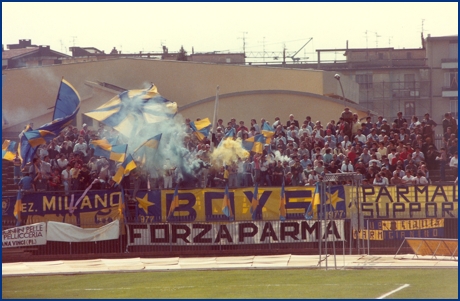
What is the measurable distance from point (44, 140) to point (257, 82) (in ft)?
61.4

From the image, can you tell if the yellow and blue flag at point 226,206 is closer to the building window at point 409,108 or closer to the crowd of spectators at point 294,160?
the crowd of spectators at point 294,160

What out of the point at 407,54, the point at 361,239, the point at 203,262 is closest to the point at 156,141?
the point at 203,262

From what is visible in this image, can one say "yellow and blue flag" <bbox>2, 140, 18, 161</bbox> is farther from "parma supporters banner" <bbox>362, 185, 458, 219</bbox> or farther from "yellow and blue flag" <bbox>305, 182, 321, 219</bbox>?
"parma supporters banner" <bbox>362, 185, 458, 219</bbox>

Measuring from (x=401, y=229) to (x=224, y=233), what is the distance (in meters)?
5.72

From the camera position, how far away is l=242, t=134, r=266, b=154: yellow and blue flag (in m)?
32.6

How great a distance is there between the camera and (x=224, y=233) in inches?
1174

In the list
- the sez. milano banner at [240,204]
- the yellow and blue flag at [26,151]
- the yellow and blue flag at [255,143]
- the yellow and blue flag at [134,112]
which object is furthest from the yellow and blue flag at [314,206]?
the yellow and blue flag at [26,151]

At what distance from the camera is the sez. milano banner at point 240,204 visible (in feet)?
94.2

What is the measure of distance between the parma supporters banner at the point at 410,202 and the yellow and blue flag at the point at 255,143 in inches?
199

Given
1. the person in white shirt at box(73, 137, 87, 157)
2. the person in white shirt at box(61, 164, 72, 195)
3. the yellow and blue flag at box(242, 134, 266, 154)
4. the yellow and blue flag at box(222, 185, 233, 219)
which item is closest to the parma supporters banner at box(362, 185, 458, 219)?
the yellow and blue flag at box(222, 185, 233, 219)

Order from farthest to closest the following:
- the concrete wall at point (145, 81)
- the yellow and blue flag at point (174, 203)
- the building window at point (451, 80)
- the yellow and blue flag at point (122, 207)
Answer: the building window at point (451, 80), the concrete wall at point (145, 81), the yellow and blue flag at point (122, 207), the yellow and blue flag at point (174, 203)

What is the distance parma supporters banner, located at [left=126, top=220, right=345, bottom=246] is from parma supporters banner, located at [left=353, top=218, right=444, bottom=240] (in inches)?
66.0

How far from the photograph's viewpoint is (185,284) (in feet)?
73.4

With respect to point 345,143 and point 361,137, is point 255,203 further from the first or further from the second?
point 361,137
